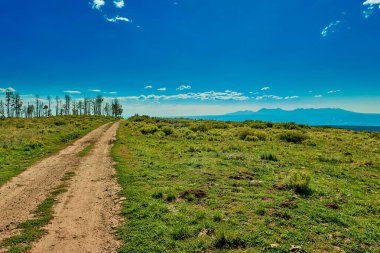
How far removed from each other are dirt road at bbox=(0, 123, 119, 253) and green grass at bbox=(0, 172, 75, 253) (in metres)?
0.22

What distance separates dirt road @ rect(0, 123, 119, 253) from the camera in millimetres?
8445

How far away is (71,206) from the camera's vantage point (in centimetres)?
1154

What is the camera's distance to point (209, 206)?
11.4 metres

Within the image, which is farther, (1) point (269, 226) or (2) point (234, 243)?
(1) point (269, 226)

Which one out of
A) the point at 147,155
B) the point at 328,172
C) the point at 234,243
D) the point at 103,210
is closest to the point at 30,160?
the point at 147,155

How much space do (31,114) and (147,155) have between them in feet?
651

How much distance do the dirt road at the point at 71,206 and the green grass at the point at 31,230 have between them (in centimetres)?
22

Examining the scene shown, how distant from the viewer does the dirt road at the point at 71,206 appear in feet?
27.7

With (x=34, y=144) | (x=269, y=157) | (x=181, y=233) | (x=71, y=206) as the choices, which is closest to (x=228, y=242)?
(x=181, y=233)

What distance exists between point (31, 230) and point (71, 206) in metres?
2.47

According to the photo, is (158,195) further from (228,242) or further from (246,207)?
(228,242)

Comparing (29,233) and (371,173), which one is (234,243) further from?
(371,173)

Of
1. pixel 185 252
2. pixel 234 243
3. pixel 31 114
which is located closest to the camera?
pixel 185 252

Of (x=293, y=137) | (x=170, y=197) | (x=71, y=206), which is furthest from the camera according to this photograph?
(x=293, y=137)
